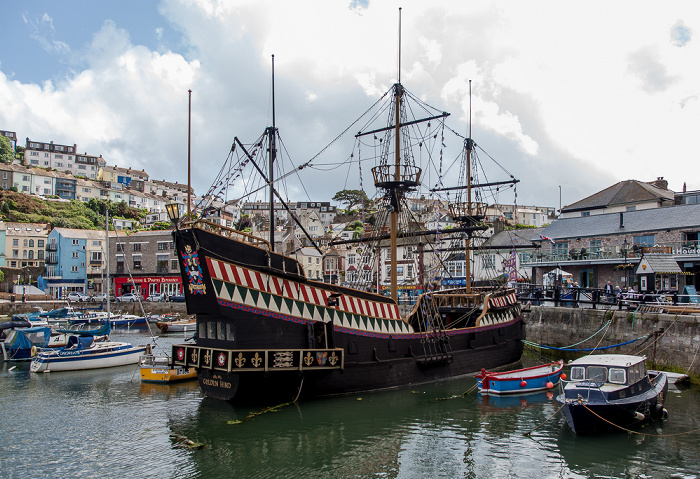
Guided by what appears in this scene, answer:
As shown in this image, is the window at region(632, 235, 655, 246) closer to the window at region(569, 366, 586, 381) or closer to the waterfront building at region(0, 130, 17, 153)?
the window at region(569, 366, 586, 381)

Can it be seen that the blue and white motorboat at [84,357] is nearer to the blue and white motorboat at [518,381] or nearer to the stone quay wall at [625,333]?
the blue and white motorboat at [518,381]

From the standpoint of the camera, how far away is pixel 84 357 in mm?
29453

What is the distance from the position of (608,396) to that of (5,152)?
141 metres

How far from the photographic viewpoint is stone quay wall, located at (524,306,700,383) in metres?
22.9

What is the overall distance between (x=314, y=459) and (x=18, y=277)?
76.7 metres

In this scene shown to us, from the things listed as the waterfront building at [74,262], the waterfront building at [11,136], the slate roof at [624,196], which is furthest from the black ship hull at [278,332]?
the waterfront building at [11,136]

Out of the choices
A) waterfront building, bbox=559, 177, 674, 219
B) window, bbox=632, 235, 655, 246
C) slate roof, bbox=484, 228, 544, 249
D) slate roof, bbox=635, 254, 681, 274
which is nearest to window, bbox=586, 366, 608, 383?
slate roof, bbox=635, 254, 681, 274

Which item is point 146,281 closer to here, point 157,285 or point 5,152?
point 157,285

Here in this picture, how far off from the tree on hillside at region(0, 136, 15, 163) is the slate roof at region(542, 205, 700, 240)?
122668mm

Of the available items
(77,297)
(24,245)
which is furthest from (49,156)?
(77,297)

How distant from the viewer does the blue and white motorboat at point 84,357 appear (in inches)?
1135

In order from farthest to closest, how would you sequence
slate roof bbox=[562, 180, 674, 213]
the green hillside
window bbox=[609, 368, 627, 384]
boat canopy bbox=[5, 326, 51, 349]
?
the green hillside, slate roof bbox=[562, 180, 674, 213], boat canopy bbox=[5, 326, 51, 349], window bbox=[609, 368, 627, 384]

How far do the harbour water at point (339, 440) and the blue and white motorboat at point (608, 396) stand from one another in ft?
1.27

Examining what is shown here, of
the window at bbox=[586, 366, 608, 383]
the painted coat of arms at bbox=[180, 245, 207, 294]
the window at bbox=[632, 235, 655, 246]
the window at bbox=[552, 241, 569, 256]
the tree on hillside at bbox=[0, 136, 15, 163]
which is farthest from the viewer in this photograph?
the tree on hillside at bbox=[0, 136, 15, 163]
